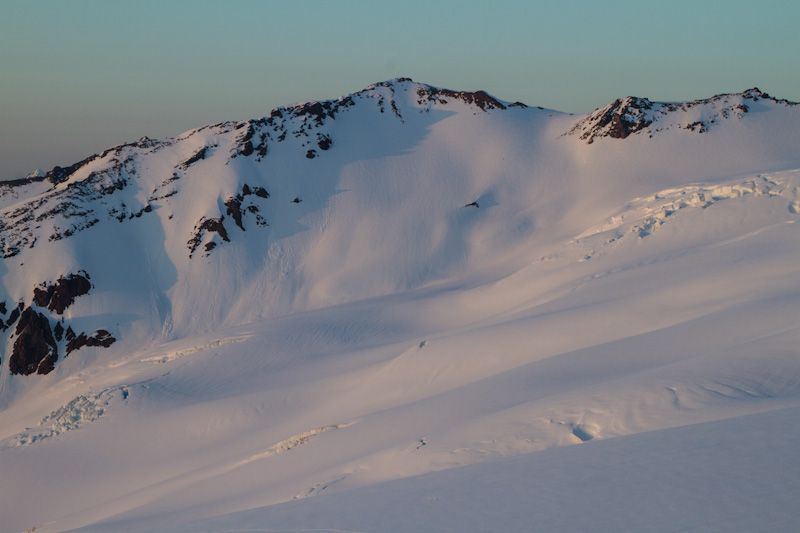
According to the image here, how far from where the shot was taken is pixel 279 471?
775 inches

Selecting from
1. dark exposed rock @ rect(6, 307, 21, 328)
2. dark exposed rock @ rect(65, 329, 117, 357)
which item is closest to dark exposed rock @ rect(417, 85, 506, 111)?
dark exposed rock @ rect(65, 329, 117, 357)

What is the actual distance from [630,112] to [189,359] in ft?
170

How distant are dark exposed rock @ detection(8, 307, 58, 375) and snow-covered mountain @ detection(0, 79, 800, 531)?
0.17m

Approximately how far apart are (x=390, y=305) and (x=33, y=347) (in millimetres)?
31736

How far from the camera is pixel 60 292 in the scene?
176 ft

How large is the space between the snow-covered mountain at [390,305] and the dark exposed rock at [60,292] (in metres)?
0.19

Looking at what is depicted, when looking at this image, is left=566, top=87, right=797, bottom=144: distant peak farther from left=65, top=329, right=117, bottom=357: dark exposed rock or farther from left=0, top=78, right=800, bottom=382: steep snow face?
left=65, top=329, right=117, bottom=357: dark exposed rock

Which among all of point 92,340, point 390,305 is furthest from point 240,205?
point 390,305

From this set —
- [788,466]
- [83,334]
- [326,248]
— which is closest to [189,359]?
[83,334]

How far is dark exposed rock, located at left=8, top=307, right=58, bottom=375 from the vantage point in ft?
164

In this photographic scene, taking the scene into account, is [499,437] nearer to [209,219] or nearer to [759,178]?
[759,178]

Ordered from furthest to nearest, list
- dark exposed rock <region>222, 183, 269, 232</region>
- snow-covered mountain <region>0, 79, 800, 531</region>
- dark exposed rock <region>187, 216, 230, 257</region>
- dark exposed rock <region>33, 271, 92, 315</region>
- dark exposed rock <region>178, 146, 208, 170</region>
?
dark exposed rock <region>178, 146, 208, 170</region>, dark exposed rock <region>222, 183, 269, 232</region>, dark exposed rock <region>187, 216, 230, 257</region>, dark exposed rock <region>33, 271, 92, 315</region>, snow-covered mountain <region>0, 79, 800, 531</region>

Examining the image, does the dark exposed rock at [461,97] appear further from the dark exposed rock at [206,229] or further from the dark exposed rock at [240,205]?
the dark exposed rock at [206,229]

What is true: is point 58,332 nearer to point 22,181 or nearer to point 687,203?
point 22,181
